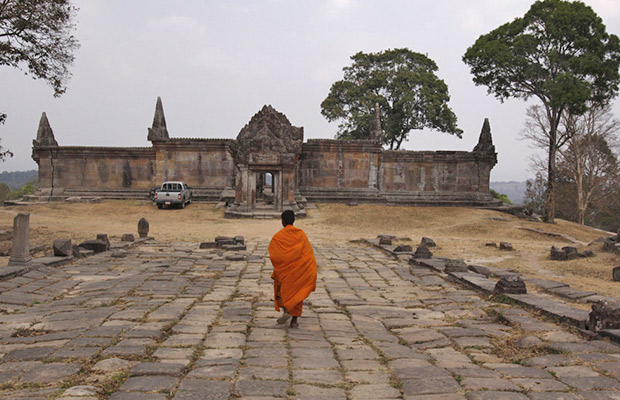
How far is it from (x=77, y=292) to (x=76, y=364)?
3.68 meters

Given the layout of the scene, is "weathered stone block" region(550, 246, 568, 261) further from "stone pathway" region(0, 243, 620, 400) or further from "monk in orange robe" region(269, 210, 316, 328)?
"monk in orange robe" region(269, 210, 316, 328)

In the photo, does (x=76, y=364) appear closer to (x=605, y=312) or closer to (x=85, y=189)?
(x=605, y=312)

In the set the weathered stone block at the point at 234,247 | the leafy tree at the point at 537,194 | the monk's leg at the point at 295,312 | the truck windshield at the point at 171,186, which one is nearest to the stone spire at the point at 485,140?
the leafy tree at the point at 537,194

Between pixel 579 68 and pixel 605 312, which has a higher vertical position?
pixel 579 68

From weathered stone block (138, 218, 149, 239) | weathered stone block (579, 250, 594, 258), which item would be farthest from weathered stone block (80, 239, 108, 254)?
weathered stone block (579, 250, 594, 258)

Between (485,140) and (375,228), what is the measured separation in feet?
35.3

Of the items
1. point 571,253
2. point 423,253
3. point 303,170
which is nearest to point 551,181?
point 303,170

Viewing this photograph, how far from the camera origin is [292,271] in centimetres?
555

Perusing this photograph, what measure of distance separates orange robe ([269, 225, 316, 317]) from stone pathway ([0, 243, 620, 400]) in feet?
1.15

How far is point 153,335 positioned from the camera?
4789 mm

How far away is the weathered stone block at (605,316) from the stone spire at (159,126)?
78.1 ft

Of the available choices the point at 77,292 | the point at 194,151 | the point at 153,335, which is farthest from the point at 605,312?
the point at 194,151

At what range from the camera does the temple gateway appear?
83.4 ft

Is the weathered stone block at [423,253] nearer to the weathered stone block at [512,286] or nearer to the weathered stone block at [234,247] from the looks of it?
the weathered stone block at [512,286]
